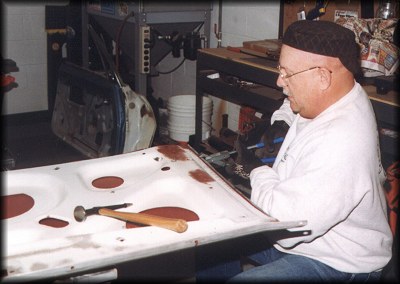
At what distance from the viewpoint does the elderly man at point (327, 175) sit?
1.21m

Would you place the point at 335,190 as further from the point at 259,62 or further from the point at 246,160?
the point at 259,62

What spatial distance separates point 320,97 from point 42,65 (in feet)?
11.9

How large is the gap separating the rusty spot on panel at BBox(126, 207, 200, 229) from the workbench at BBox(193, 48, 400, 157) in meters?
1.01

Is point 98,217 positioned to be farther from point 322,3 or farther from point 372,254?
point 322,3

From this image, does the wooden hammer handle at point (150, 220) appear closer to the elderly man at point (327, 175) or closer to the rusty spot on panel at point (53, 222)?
the rusty spot on panel at point (53, 222)

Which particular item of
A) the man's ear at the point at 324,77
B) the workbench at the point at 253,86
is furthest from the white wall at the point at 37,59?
the man's ear at the point at 324,77

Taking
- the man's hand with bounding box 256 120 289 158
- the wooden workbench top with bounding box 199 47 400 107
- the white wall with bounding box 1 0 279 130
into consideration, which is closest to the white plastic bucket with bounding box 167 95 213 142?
the white wall with bounding box 1 0 279 130

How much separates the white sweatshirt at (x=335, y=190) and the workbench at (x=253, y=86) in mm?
555

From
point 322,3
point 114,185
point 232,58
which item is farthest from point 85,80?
point 114,185

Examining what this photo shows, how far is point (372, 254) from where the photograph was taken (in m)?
1.35

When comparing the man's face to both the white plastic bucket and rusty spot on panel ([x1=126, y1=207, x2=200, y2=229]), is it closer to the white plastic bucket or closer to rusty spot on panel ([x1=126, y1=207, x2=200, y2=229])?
rusty spot on panel ([x1=126, y1=207, x2=200, y2=229])

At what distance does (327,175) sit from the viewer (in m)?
1.21

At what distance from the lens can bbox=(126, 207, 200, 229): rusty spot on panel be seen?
1.17m

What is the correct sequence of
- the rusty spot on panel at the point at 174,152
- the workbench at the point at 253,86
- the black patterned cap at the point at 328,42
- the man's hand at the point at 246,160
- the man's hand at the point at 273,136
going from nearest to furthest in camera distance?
the black patterned cap at the point at 328,42, the rusty spot on panel at the point at 174,152, the man's hand at the point at 246,160, the workbench at the point at 253,86, the man's hand at the point at 273,136
